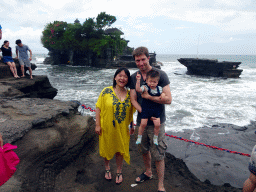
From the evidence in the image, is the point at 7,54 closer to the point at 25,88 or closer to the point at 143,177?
the point at 25,88

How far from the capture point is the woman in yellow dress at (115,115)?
253 cm

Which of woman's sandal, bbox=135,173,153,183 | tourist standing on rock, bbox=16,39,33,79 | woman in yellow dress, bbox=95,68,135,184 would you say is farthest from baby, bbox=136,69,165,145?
tourist standing on rock, bbox=16,39,33,79

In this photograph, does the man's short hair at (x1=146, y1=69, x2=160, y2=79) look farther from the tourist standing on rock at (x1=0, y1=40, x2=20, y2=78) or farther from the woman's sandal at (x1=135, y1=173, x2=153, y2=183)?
the tourist standing on rock at (x1=0, y1=40, x2=20, y2=78)

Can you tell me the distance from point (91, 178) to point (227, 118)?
648 centimetres

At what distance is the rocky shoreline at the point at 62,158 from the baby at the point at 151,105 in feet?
3.31

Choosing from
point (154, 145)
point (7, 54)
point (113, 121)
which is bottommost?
point (154, 145)

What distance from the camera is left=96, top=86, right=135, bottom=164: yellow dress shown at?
253 cm

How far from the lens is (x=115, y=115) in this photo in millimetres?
2535

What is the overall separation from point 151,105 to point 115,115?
20.9 inches

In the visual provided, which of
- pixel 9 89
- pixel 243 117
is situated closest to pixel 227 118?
pixel 243 117

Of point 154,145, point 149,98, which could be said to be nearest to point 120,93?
point 149,98

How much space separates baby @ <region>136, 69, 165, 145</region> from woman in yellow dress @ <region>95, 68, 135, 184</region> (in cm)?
25

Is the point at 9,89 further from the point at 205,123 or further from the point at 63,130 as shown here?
the point at 205,123

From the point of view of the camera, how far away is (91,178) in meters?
2.90
